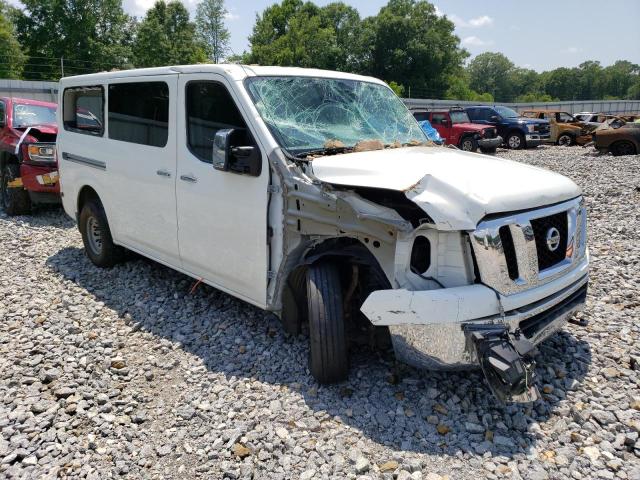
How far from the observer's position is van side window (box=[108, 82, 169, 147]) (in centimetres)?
451

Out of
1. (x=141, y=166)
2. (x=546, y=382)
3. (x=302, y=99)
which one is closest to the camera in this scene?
(x=546, y=382)

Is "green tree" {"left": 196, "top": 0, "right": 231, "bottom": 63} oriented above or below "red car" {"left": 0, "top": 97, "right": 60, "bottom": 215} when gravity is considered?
above

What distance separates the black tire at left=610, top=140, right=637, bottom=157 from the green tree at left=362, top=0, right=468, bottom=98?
45603 mm

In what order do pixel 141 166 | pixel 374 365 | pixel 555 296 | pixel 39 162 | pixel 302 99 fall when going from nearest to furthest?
pixel 555 296
pixel 374 365
pixel 302 99
pixel 141 166
pixel 39 162

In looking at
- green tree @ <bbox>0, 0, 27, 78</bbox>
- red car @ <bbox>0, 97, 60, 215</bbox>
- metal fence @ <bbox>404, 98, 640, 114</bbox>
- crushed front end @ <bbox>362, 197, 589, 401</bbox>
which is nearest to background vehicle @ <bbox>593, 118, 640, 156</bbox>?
red car @ <bbox>0, 97, 60, 215</bbox>

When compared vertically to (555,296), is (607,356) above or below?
below

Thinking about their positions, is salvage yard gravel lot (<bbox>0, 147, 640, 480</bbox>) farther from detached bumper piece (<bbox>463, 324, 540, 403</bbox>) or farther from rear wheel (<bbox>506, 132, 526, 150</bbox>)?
rear wheel (<bbox>506, 132, 526, 150</bbox>)

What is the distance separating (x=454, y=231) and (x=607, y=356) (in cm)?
189

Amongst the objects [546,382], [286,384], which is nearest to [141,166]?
[286,384]

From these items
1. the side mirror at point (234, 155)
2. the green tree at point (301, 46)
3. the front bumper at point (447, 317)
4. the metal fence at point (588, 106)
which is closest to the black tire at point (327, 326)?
the front bumper at point (447, 317)

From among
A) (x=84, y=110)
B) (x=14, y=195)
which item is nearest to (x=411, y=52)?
(x=14, y=195)

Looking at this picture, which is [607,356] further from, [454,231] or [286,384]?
[286,384]

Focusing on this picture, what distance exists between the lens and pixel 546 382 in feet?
11.4

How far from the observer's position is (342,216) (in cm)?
330
